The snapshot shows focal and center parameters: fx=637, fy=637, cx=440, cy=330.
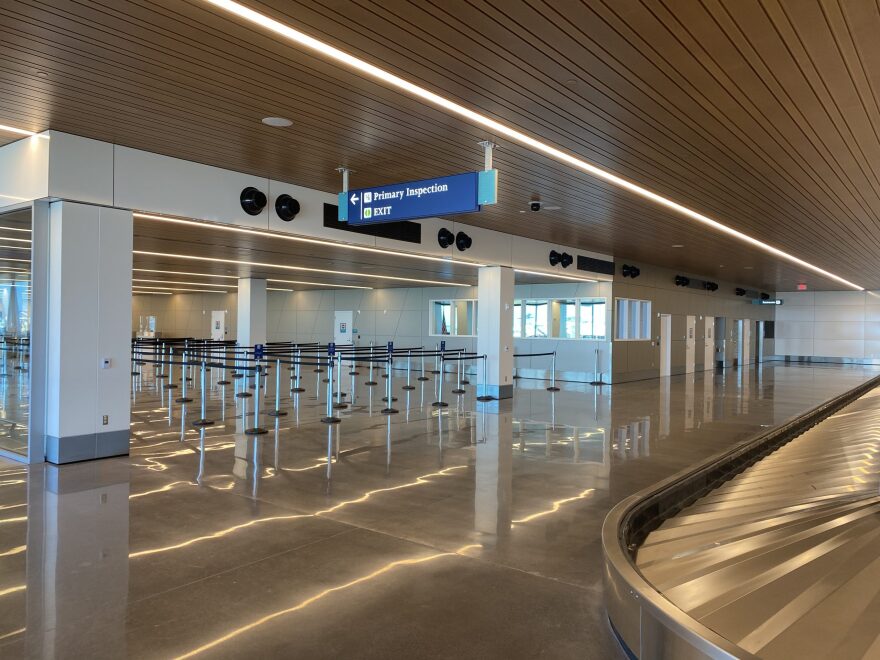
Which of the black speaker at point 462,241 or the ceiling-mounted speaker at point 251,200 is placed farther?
the black speaker at point 462,241

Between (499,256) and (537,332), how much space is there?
735 centimetres

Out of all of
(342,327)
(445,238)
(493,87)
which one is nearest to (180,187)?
(493,87)

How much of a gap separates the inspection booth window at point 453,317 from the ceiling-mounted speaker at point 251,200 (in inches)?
573

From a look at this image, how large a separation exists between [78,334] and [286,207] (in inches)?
137

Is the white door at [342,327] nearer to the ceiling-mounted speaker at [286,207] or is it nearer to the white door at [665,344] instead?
the white door at [665,344]

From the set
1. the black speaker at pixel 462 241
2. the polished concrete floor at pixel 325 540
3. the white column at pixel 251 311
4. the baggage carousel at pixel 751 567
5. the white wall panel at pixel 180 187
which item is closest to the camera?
the baggage carousel at pixel 751 567

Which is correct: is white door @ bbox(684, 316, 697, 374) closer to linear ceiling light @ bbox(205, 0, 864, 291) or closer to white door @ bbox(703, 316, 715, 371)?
white door @ bbox(703, 316, 715, 371)

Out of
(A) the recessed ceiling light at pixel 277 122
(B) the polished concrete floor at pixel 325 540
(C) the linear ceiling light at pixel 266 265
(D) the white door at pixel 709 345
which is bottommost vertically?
(B) the polished concrete floor at pixel 325 540

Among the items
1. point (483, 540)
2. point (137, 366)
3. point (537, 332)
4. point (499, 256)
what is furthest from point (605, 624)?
point (137, 366)

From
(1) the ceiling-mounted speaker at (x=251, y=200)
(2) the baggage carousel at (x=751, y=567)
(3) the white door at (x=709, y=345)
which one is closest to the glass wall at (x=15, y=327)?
(1) the ceiling-mounted speaker at (x=251, y=200)

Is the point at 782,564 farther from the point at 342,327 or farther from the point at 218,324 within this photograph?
the point at 218,324

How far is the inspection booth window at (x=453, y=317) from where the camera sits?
77.6 feet

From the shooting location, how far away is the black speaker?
520 inches

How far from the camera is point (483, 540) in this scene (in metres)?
5.02
